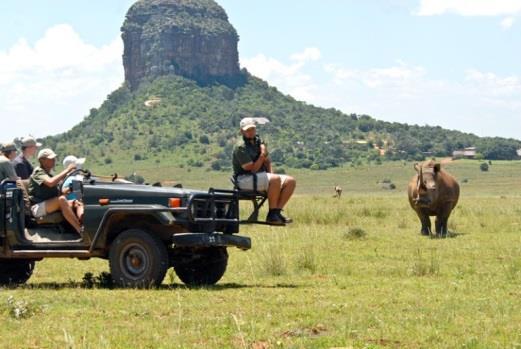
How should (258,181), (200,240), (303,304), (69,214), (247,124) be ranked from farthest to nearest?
1. (247,124)
2. (258,181)
3. (69,214)
4. (200,240)
5. (303,304)

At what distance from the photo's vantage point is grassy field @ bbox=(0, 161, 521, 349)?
9.36 meters

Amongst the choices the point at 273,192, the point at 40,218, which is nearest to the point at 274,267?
the point at 273,192

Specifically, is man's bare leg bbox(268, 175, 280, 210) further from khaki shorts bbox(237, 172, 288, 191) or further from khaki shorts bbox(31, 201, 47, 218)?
khaki shorts bbox(31, 201, 47, 218)

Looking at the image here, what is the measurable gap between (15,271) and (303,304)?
5094 millimetres

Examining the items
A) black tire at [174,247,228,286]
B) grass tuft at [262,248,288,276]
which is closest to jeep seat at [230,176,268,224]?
black tire at [174,247,228,286]

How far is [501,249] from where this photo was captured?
19.9 meters

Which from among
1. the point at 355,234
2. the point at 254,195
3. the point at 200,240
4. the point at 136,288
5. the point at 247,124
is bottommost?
the point at 355,234

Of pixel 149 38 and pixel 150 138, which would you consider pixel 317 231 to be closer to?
pixel 150 138

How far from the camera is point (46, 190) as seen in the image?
558 inches

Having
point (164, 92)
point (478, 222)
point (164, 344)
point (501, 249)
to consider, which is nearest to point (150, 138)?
point (164, 92)

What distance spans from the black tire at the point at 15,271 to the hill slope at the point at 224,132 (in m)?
93.2

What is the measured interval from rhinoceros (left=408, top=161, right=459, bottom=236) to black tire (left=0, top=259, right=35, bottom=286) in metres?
12.1

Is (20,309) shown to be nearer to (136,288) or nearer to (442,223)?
(136,288)

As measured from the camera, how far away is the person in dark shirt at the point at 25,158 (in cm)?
1568
